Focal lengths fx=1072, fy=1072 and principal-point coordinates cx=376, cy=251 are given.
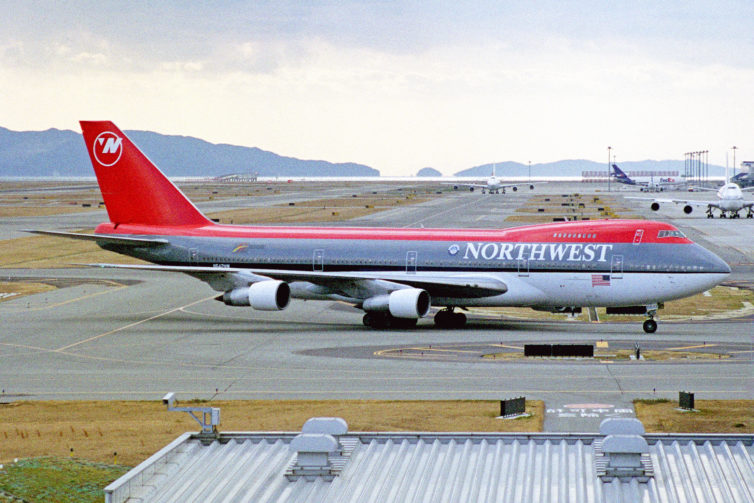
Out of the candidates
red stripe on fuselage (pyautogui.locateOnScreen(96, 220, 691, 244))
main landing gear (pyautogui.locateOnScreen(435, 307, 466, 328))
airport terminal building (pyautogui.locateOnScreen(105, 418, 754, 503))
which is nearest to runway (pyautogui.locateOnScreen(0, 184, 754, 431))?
main landing gear (pyautogui.locateOnScreen(435, 307, 466, 328))

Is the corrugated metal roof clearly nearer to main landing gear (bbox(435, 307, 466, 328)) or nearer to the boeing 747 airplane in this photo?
the boeing 747 airplane

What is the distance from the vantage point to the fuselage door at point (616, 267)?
165 ft

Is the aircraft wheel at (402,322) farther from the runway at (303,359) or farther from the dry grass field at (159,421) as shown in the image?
the dry grass field at (159,421)

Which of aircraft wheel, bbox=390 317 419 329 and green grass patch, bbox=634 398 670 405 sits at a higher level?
aircraft wheel, bbox=390 317 419 329

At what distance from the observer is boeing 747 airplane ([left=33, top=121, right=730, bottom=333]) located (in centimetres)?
5041

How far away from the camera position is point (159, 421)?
3422cm

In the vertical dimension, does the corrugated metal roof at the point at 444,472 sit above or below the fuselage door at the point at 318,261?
below

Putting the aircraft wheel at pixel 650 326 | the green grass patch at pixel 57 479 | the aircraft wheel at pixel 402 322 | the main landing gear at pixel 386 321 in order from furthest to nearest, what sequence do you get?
1. the aircraft wheel at pixel 402 322
2. the main landing gear at pixel 386 321
3. the aircraft wheel at pixel 650 326
4. the green grass patch at pixel 57 479

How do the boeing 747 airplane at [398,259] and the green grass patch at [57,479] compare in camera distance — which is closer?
the green grass patch at [57,479]

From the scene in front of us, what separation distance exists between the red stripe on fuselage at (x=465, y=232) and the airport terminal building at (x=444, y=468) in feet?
95.8

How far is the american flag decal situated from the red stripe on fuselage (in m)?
1.77

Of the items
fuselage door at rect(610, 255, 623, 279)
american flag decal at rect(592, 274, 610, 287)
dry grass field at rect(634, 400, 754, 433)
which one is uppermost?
fuselage door at rect(610, 255, 623, 279)

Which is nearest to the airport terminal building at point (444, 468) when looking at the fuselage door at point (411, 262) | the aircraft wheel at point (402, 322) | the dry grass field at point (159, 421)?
the dry grass field at point (159, 421)

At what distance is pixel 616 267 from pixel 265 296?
1666 centimetres
